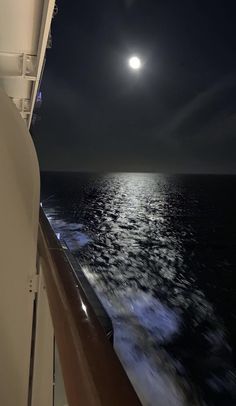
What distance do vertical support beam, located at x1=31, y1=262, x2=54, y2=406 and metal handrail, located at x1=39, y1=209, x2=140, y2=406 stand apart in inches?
15.9

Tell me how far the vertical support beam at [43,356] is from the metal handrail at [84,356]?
15.9 inches

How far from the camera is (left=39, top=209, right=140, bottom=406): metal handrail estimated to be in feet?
1.93

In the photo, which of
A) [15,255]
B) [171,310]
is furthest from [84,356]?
[171,310]

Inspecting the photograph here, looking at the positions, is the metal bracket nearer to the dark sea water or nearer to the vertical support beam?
the vertical support beam

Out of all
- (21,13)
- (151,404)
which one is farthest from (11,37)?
(151,404)

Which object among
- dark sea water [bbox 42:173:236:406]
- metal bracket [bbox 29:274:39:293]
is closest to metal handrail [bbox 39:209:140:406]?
metal bracket [bbox 29:274:39:293]

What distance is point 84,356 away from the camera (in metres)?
0.70

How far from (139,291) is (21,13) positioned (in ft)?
34.9

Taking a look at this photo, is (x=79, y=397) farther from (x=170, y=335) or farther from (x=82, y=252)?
(x=82, y=252)

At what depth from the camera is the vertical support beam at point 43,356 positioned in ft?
4.34

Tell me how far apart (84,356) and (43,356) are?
904mm

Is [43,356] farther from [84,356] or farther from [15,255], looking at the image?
[84,356]

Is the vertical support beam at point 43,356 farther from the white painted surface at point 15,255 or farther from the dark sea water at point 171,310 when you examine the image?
the dark sea water at point 171,310

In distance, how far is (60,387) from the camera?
1154 mm
